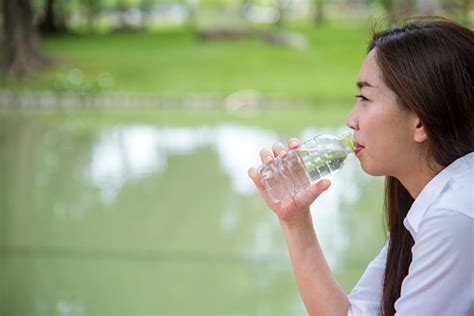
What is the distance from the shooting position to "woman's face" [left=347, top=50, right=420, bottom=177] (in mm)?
699

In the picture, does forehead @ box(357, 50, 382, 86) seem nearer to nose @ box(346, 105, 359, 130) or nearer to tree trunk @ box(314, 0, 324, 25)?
nose @ box(346, 105, 359, 130)

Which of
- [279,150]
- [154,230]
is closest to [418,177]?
[279,150]

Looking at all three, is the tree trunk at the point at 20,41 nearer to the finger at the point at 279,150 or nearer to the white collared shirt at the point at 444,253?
the finger at the point at 279,150

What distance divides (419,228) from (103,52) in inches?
321

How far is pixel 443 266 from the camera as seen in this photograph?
0.64m

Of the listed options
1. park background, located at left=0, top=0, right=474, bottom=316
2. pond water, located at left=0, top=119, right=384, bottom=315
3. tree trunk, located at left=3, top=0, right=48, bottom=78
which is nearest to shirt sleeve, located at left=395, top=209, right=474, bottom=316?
park background, located at left=0, top=0, right=474, bottom=316

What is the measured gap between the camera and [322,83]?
802 cm

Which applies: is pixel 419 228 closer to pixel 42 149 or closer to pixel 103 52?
pixel 42 149

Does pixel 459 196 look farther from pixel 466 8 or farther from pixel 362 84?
pixel 466 8

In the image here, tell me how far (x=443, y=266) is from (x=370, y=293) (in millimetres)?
159

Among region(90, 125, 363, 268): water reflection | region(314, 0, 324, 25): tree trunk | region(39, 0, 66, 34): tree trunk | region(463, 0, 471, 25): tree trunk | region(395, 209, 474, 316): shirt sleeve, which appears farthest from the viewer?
region(314, 0, 324, 25): tree trunk

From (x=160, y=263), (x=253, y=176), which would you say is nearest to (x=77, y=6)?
(x=160, y=263)

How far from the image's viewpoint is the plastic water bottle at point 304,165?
2.55 ft

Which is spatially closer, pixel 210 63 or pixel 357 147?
pixel 357 147
